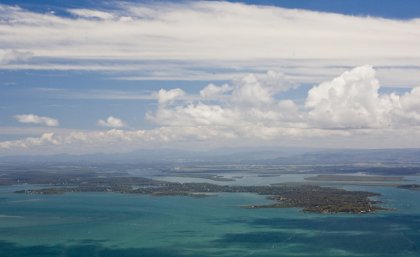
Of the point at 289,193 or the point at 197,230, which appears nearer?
the point at 197,230

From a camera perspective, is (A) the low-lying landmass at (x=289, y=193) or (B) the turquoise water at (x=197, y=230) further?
(A) the low-lying landmass at (x=289, y=193)

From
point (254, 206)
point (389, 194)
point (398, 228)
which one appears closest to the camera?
point (398, 228)

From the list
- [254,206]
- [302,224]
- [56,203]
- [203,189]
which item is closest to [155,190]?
[203,189]

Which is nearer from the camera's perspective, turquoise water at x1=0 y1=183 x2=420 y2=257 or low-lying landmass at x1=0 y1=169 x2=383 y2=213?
turquoise water at x1=0 y1=183 x2=420 y2=257

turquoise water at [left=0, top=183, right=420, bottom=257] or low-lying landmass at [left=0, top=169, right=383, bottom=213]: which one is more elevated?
low-lying landmass at [left=0, top=169, right=383, bottom=213]

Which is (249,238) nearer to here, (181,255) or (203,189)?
(181,255)

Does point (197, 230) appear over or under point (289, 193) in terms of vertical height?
under

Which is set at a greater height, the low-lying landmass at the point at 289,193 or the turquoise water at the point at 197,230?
the low-lying landmass at the point at 289,193

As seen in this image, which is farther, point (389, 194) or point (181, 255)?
point (389, 194)
